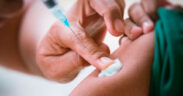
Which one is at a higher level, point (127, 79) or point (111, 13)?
point (111, 13)

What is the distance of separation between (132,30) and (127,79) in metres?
0.11

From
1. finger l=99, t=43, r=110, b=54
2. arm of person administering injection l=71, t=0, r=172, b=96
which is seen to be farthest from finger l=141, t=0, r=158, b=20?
finger l=99, t=43, r=110, b=54

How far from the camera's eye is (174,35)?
1.26 ft

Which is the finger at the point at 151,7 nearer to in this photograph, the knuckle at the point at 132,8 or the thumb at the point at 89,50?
the knuckle at the point at 132,8

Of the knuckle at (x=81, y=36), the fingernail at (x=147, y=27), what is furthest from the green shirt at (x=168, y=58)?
the knuckle at (x=81, y=36)

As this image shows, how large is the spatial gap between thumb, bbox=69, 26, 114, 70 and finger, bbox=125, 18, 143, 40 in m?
0.07

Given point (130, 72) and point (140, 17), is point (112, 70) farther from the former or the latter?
point (140, 17)

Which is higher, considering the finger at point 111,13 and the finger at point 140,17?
the finger at point 111,13

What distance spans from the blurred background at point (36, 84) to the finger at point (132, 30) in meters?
0.02

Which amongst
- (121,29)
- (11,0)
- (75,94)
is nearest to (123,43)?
(121,29)

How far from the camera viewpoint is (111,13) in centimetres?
39

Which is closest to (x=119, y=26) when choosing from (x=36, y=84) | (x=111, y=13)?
(x=111, y=13)

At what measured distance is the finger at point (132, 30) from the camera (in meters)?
0.42

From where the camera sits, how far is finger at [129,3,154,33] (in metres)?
0.43
